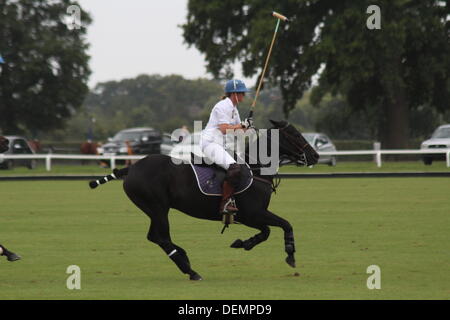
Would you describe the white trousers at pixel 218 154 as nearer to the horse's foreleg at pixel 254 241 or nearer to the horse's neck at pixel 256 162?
the horse's neck at pixel 256 162

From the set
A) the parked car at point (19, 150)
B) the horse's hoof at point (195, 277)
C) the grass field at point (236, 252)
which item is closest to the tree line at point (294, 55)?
the parked car at point (19, 150)

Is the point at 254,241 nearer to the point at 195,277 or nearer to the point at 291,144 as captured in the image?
the point at 195,277

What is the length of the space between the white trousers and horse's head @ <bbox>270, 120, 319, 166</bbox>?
793 mm

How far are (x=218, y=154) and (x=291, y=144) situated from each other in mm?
1016

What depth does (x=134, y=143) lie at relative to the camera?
48.7 meters

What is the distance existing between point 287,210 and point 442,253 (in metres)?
7.71

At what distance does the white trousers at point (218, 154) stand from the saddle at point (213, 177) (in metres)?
0.09

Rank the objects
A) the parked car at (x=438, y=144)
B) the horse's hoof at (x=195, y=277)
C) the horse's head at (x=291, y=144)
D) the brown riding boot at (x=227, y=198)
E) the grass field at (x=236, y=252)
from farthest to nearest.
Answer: the parked car at (x=438, y=144) < the horse's head at (x=291, y=144) < the brown riding boot at (x=227, y=198) < the horse's hoof at (x=195, y=277) < the grass field at (x=236, y=252)

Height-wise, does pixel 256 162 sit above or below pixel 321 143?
below

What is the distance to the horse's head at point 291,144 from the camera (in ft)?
39.7

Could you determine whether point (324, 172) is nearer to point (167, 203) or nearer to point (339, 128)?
point (167, 203)

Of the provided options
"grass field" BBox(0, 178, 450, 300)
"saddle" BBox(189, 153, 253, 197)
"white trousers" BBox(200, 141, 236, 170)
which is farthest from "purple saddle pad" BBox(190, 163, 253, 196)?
"grass field" BBox(0, 178, 450, 300)

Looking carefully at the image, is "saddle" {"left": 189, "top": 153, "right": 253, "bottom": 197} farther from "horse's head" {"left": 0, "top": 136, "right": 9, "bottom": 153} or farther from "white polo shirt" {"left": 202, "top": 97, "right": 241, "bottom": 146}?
"horse's head" {"left": 0, "top": 136, "right": 9, "bottom": 153}

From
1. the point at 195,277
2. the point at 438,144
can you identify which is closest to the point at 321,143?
the point at 438,144
